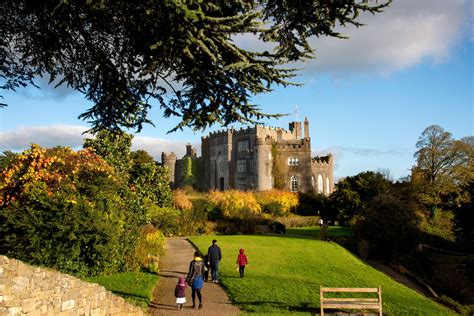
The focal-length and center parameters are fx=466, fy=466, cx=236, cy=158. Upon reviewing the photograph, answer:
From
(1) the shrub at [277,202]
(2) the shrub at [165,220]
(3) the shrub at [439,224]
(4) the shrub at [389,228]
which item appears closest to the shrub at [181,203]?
(2) the shrub at [165,220]

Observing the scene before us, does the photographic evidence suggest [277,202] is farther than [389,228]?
Yes

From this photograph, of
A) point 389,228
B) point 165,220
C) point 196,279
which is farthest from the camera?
point 165,220

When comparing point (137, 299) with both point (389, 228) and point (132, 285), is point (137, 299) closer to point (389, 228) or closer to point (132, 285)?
point (132, 285)

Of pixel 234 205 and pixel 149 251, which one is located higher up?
pixel 234 205

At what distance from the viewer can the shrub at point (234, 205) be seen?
3469cm

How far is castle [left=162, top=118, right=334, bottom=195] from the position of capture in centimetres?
5522

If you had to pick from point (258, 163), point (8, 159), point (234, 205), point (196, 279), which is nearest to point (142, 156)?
point (258, 163)

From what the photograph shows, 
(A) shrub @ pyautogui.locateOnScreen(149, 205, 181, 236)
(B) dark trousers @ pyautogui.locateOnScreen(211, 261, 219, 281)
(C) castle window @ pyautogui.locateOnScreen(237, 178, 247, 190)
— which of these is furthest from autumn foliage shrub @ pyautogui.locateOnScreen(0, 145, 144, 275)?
(C) castle window @ pyautogui.locateOnScreen(237, 178, 247, 190)

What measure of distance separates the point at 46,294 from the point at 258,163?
48.0 meters

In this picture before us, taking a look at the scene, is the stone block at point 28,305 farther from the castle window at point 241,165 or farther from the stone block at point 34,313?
the castle window at point 241,165

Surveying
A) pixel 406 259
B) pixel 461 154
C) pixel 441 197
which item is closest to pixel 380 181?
pixel 441 197

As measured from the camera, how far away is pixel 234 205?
116 ft

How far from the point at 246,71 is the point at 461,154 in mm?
38271

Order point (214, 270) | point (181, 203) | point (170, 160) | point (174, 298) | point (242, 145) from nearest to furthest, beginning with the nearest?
point (174, 298) < point (214, 270) < point (181, 203) < point (242, 145) < point (170, 160)
